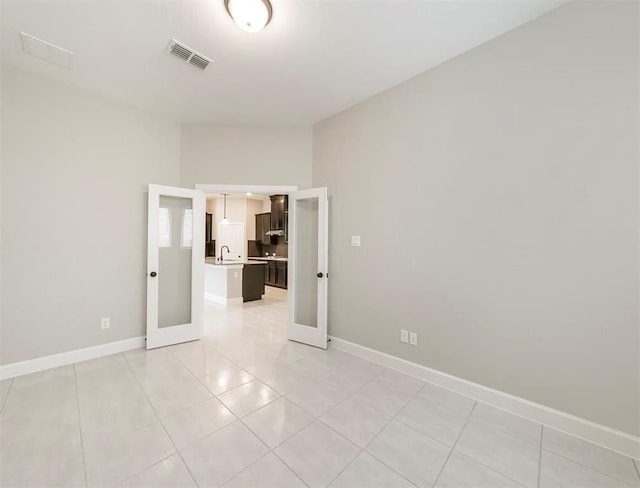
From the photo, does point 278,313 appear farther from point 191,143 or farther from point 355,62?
point 355,62

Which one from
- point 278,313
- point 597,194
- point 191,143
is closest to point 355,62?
point 597,194

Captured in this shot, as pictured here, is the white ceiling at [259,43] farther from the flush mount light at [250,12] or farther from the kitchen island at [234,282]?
the kitchen island at [234,282]

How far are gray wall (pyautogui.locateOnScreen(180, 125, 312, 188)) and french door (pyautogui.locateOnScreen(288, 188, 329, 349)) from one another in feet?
1.18

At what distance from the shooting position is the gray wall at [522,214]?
180 cm

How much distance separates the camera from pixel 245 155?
3.90m

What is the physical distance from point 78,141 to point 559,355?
5061 millimetres

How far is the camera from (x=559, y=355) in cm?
200

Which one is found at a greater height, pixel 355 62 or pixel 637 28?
pixel 355 62

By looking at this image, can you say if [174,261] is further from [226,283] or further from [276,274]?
[276,274]

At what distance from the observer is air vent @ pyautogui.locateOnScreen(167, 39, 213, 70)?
7.76ft

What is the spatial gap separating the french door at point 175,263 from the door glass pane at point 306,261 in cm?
137

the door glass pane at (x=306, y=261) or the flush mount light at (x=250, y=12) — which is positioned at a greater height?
the flush mount light at (x=250, y=12)

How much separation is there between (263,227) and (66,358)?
634cm

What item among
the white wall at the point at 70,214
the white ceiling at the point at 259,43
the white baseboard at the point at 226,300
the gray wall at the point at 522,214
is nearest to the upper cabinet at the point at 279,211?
the white baseboard at the point at 226,300
